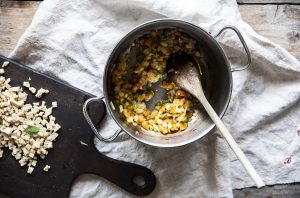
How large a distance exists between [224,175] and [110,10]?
0.55 m

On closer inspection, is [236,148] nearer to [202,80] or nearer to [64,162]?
[202,80]

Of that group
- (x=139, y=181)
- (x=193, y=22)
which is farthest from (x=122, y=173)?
(x=193, y=22)

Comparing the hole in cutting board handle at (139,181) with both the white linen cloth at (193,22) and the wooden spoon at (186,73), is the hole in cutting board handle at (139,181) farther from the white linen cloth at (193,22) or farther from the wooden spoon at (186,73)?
the wooden spoon at (186,73)

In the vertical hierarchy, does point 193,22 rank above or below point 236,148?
above

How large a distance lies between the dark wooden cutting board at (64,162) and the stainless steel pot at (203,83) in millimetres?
65

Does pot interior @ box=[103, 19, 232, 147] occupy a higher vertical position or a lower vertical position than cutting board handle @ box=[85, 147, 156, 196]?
higher

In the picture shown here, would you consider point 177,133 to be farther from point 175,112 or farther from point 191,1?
point 191,1

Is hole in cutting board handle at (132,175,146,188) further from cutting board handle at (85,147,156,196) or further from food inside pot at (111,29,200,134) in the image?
food inside pot at (111,29,200,134)

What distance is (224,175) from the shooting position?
1166 mm

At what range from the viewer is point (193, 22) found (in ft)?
3.78

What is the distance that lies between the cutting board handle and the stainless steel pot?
90mm

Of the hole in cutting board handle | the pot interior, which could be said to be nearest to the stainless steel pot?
the pot interior

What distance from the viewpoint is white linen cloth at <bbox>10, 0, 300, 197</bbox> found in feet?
3.74

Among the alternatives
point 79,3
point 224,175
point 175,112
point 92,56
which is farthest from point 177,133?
point 79,3
